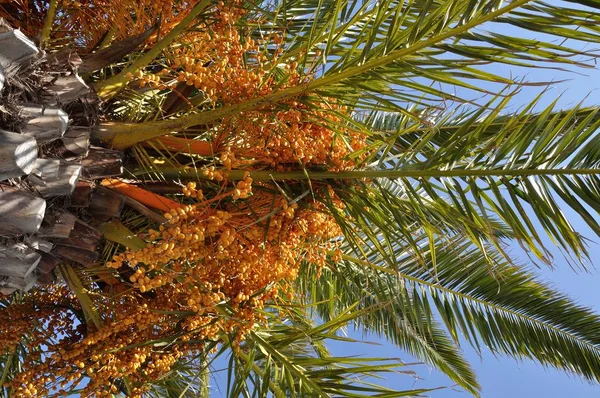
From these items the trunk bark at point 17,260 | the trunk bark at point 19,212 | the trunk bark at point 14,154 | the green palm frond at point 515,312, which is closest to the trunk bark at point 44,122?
the trunk bark at point 14,154

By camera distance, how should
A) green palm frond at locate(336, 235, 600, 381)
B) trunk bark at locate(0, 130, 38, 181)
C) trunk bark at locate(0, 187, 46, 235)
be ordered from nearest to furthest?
trunk bark at locate(0, 130, 38, 181)
trunk bark at locate(0, 187, 46, 235)
green palm frond at locate(336, 235, 600, 381)

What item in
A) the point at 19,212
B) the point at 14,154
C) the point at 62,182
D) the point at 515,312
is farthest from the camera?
the point at 515,312

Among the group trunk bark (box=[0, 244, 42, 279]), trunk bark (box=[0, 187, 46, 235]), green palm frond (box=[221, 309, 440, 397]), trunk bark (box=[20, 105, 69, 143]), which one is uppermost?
trunk bark (box=[20, 105, 69, 143])

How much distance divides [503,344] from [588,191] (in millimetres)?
2244

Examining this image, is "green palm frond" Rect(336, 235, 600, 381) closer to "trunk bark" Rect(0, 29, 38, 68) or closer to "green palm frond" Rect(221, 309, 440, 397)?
"green palm frond" Rect(221, 309, 440, 397)

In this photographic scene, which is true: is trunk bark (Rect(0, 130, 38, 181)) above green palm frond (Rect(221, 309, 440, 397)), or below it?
above

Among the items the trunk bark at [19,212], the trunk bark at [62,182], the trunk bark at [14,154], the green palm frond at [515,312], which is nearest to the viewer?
the trunk bark at [14,154]

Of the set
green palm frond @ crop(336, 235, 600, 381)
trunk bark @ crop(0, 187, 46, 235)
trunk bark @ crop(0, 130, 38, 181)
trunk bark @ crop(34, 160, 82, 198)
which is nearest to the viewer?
trunk bark @ crop(0, 130, 38, 181)

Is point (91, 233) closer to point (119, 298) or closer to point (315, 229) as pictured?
point (119, 298)

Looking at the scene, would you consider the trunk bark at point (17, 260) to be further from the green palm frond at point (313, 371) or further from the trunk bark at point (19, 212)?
the green palm frond at point (313, 371)

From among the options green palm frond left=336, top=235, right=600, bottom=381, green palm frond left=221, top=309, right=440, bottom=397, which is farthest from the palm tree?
green palm frond left=336, top=235, right=600, bottom=381

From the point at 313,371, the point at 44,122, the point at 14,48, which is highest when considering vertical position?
the point at 14,48

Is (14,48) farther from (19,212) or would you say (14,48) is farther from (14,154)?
(19,212)

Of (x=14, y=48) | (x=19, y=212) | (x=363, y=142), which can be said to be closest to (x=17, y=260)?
(x=19, y=212)
